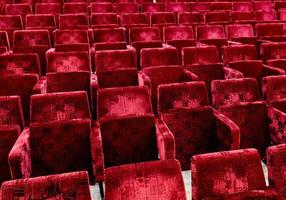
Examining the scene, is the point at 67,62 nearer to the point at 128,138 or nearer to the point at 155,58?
the point at 155,58

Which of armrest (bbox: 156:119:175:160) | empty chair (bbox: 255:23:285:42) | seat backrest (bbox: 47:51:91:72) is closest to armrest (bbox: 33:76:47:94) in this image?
seat backrest (bbox: 47:51:91:72)

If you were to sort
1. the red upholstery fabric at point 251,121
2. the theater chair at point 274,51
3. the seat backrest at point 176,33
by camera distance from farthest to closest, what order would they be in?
the seat backrest at point 176,33, the theater chair at point 274,51, the red upholstery fabric at point 251,121

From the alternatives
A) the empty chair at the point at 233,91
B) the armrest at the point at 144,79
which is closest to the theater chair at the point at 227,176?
the empty chair at the point at 233,91

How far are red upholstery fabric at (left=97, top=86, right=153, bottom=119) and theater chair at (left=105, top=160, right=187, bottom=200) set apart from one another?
0.36m

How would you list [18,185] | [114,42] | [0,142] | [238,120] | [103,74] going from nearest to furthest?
[18,185], [0,142], [238,120], [103,74], [114,42]

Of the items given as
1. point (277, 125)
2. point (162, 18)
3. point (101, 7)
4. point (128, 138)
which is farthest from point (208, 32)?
point (128, 138)

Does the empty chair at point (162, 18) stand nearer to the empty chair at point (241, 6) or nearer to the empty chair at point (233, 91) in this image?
the empty chair at point (241, 6)

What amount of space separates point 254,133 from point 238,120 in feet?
0.19

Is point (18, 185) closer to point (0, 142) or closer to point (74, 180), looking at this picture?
point (74, 180)

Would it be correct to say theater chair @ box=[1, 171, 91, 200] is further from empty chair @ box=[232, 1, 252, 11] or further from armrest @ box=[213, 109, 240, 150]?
empty chair @ box=[232, 1, 252, 11]

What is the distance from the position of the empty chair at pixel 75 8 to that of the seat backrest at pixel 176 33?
1.78 feet

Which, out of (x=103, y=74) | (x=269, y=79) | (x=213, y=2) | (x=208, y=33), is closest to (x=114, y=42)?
(x=103, y=74)

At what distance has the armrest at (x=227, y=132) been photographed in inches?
30.3

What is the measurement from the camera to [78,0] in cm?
205
